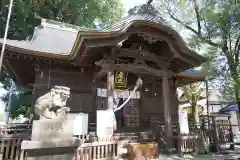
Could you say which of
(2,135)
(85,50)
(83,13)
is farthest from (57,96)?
(83,13)

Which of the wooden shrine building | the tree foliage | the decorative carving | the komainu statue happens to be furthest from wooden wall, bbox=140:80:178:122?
the tree foliage

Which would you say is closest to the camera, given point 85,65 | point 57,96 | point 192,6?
point 57,96

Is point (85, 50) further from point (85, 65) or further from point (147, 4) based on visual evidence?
point (147, 4)

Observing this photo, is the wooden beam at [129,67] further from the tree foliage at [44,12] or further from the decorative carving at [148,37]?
the tree foliage at [44,12]

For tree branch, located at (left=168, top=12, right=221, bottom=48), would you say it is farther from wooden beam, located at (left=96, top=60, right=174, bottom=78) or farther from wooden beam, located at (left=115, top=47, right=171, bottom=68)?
wooden beam, located at (left=96, top=60, right=174, bottom=78)

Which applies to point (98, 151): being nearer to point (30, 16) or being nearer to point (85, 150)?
point (85, 150)

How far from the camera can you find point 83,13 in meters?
20.4

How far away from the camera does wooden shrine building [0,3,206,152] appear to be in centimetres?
822

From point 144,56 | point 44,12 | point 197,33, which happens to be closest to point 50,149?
point 144,56

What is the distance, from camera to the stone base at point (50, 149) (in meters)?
4.13

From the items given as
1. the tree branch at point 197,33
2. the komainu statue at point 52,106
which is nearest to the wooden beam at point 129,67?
the komainu statue at point 52,106

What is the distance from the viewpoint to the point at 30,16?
743 inches

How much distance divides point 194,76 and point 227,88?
2.00m

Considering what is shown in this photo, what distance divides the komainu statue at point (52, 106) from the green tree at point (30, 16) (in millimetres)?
15028
